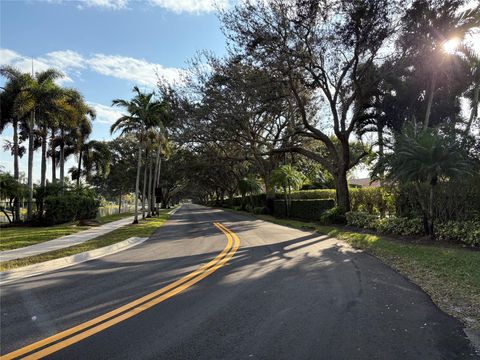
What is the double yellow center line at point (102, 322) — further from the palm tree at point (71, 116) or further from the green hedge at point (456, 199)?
the palm tree at point (71, 116)

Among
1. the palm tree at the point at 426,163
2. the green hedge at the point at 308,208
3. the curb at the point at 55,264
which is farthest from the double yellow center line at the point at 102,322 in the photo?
the green hedge at the point at 308,208

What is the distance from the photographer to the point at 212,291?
6.82m

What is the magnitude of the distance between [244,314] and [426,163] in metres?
9.86

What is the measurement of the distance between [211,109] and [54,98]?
11.0 metres

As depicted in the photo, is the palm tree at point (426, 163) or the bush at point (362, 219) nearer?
the palm tree at point (426, 163)

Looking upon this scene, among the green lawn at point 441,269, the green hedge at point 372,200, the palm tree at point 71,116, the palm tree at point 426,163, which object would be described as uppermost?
the palm tree at point 71,116

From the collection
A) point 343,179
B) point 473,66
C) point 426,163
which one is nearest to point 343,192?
point 343,179

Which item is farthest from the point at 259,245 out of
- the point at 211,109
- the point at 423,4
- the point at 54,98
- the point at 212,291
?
the point at 54,98

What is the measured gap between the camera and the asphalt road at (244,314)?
426cm

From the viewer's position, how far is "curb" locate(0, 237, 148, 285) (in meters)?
8.70

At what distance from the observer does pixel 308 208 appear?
28.1m

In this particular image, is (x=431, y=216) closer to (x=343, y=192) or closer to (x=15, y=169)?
(x=343, y=192)

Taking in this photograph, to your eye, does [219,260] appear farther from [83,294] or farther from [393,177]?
[393,177]

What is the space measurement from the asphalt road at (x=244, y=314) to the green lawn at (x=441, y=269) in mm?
290
